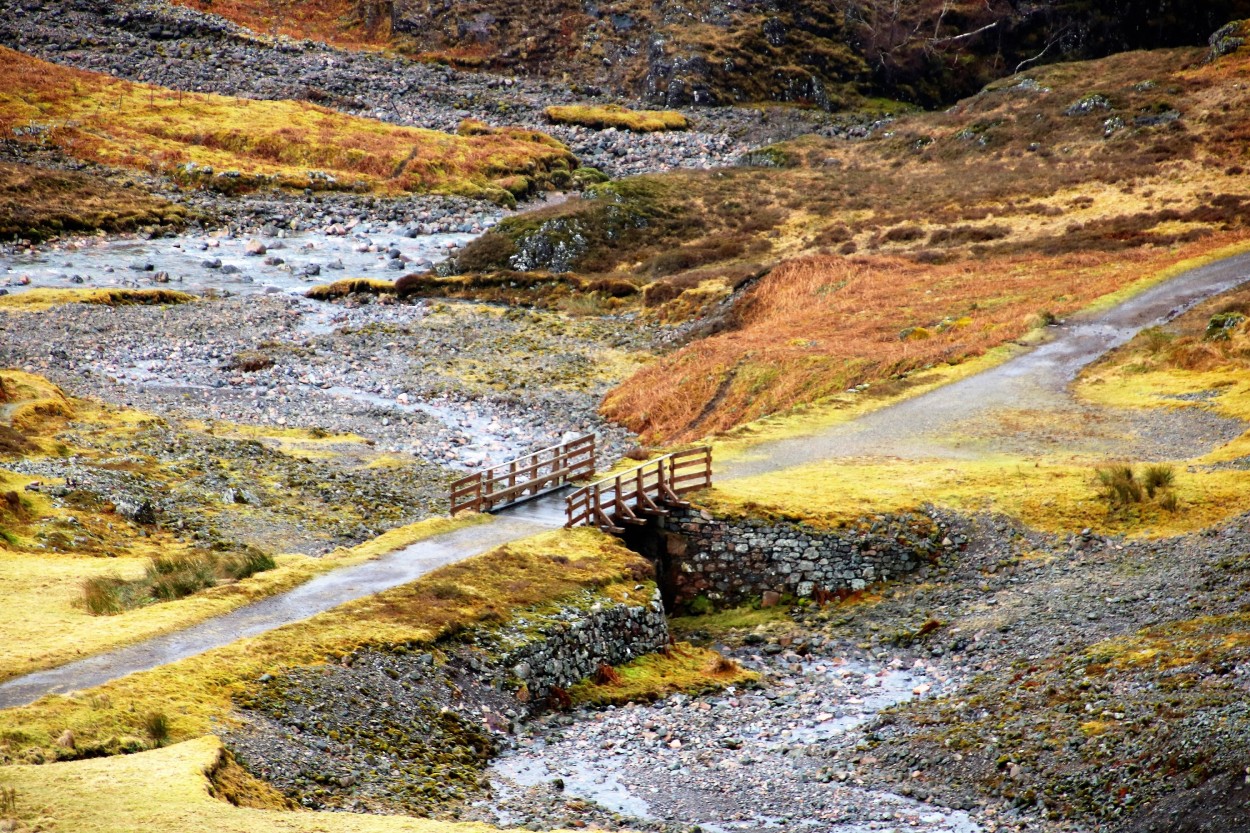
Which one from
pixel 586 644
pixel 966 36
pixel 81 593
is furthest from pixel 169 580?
pixel 966 36

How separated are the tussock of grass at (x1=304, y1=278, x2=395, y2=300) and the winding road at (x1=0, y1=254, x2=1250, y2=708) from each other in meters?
41.1

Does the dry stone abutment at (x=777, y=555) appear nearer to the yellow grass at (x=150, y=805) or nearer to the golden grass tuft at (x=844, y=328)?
the golden grass tuft at (x=844, y=328)

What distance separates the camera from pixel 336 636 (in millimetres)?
22531

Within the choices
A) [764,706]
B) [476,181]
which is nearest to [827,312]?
[764,706]

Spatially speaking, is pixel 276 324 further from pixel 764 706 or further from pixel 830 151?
pixel 830 151

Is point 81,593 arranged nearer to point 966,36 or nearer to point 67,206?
point 67,206

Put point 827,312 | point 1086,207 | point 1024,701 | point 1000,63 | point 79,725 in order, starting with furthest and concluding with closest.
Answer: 1. point 1000,63
2. point 1086,207
3. point 827,312
4. point 1024,701
5. point 79,725

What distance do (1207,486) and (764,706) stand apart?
14364mm

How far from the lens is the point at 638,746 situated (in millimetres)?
22734

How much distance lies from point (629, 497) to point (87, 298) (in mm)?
46930

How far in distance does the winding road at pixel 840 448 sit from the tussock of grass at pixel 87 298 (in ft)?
143

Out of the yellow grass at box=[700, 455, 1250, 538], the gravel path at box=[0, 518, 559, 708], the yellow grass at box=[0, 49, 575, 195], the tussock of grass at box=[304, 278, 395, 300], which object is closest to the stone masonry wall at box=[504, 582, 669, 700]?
the gravel path at box=[0, 518, 559, 708]

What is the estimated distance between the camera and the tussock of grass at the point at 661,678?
2488 cm

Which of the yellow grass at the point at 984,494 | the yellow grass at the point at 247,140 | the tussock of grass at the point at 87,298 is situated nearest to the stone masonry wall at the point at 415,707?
the yellow grass at the point at 984,494
